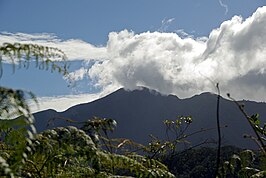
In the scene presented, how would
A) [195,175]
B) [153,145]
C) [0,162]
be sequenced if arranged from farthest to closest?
1. [195,175]
2. [153,145]
3. [0,162]

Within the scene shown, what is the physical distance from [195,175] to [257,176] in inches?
1644

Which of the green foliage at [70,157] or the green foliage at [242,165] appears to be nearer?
the green foliage at [70,157]

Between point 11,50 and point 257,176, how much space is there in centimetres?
292

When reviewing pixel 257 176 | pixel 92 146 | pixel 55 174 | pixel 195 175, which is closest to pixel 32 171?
pixel 55 174

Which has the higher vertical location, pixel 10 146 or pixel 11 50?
pixel 11 50

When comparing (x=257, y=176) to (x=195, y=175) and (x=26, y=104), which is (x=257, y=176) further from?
(x=195, y=175)

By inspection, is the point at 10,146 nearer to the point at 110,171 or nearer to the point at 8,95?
the point at 110,171

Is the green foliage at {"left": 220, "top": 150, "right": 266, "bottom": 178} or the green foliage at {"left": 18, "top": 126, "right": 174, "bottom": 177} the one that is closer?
the green foliage at {"left": 18, "top": 126, "right": 174, "bottom": 177}

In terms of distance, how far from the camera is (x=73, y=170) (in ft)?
14.1

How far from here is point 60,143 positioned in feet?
13.3

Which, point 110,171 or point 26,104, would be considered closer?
point 26,104

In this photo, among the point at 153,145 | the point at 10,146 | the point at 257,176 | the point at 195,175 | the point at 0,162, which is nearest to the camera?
the point at 0,162

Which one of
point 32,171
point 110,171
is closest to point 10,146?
point 32,171

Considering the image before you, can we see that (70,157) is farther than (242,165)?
No
